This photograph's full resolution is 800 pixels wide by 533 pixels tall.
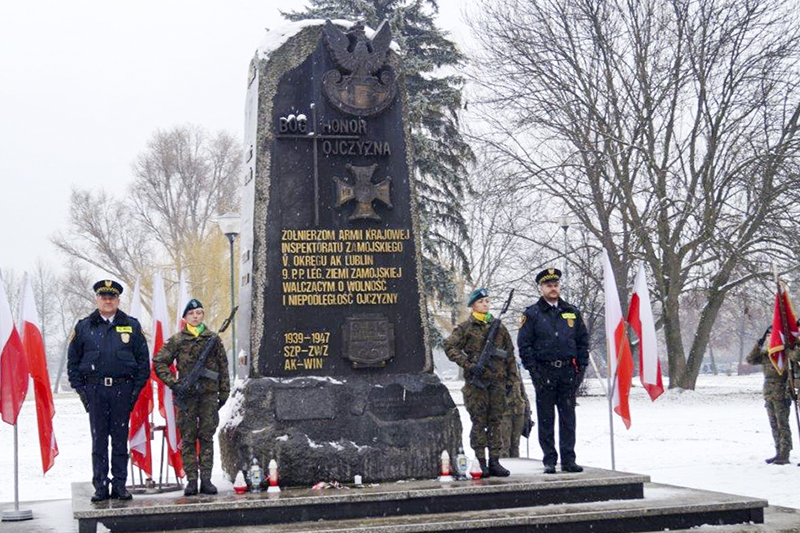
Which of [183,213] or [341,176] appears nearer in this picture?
[341,176]

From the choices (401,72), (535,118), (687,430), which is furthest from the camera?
(535,118)

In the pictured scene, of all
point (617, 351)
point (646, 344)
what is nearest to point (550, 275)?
point (617, 351)

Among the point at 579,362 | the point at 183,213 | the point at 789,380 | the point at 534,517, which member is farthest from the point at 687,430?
the point at 183,213

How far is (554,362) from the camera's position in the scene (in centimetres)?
891

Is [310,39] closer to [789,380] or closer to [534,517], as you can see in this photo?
[534,517]

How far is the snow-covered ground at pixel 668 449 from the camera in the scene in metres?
11.9

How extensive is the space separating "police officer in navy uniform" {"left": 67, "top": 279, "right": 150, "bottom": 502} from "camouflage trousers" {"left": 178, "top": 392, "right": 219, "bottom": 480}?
447 mm

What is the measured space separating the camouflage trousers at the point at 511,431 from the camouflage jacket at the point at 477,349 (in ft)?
12.0

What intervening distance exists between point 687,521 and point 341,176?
166 inches

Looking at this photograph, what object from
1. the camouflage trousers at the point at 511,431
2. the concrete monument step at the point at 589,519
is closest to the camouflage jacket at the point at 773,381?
the camouflage trousers at the point at 511,431

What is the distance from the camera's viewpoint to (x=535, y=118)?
91.9 ft

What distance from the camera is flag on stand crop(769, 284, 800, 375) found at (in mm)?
12000

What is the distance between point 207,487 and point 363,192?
298 cm

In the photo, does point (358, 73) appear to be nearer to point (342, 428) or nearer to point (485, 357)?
point (485, 357)
